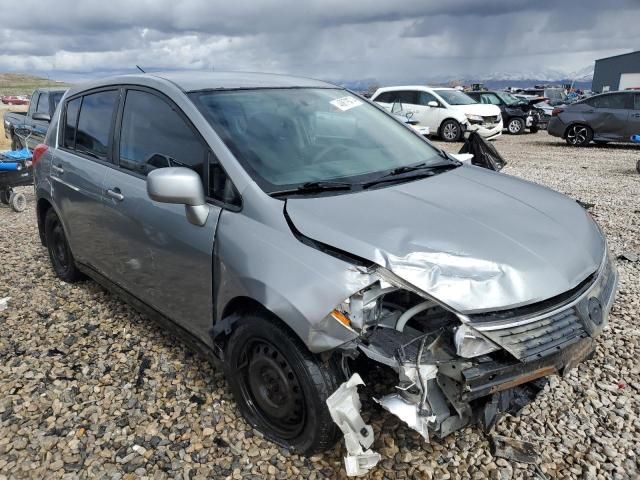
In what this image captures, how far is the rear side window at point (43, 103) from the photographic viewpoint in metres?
11.4

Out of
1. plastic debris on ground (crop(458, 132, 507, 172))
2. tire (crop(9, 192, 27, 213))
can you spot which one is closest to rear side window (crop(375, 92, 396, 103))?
plastic debris on ground (crop(458, 132, 507, 172))

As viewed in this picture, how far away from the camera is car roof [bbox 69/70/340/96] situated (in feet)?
10.5

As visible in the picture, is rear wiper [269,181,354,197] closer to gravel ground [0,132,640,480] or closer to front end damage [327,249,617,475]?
front end damage [327,249,617,475]

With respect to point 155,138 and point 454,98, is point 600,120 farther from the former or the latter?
point 155,138

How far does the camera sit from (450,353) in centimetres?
215

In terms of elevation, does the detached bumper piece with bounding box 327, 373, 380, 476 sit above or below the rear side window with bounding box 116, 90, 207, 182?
below

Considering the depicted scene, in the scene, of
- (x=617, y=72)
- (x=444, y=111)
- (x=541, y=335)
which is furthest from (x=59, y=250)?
(x=617, y=72)

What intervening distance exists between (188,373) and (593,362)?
2.61 m

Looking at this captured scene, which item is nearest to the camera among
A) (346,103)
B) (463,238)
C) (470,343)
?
(470,343)

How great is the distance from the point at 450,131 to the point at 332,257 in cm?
1501

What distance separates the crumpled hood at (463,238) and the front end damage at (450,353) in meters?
0.07

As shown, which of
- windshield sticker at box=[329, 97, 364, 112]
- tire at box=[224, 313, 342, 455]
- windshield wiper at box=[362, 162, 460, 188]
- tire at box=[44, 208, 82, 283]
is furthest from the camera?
tire at box=[44, 208, 82, 283]

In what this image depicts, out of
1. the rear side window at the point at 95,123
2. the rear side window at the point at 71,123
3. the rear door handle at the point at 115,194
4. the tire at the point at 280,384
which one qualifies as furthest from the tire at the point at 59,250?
the tire at the point at 280,384

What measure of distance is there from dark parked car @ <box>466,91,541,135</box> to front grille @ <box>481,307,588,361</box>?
18440mm
